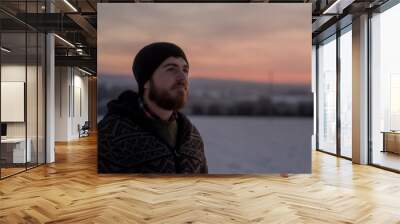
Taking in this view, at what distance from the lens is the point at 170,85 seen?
6285mm

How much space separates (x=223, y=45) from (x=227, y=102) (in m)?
0.92

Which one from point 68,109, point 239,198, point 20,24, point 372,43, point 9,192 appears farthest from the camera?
point 68,109

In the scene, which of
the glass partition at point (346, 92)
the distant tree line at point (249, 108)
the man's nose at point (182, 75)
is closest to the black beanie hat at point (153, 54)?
the man's nose at point (182, 75)

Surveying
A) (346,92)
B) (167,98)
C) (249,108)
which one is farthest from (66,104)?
(249,108)

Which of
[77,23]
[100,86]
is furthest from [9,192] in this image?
[77,23]

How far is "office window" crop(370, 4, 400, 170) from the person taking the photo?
24.0ft

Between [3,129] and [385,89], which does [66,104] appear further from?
[385,89]

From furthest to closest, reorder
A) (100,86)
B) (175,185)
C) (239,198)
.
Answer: (100,86) < (175,185) < (239,198)

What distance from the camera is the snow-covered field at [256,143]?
639 cm

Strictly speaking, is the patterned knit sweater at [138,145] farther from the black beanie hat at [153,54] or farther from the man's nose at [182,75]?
the man's nose at [182,75]

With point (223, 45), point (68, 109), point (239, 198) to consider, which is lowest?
point (239, 198)

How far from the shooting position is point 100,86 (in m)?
6.32

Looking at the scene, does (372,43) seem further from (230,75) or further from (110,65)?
(110,65)

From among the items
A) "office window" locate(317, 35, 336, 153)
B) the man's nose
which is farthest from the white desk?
"office window" locate(317, 35, 336, 153)
